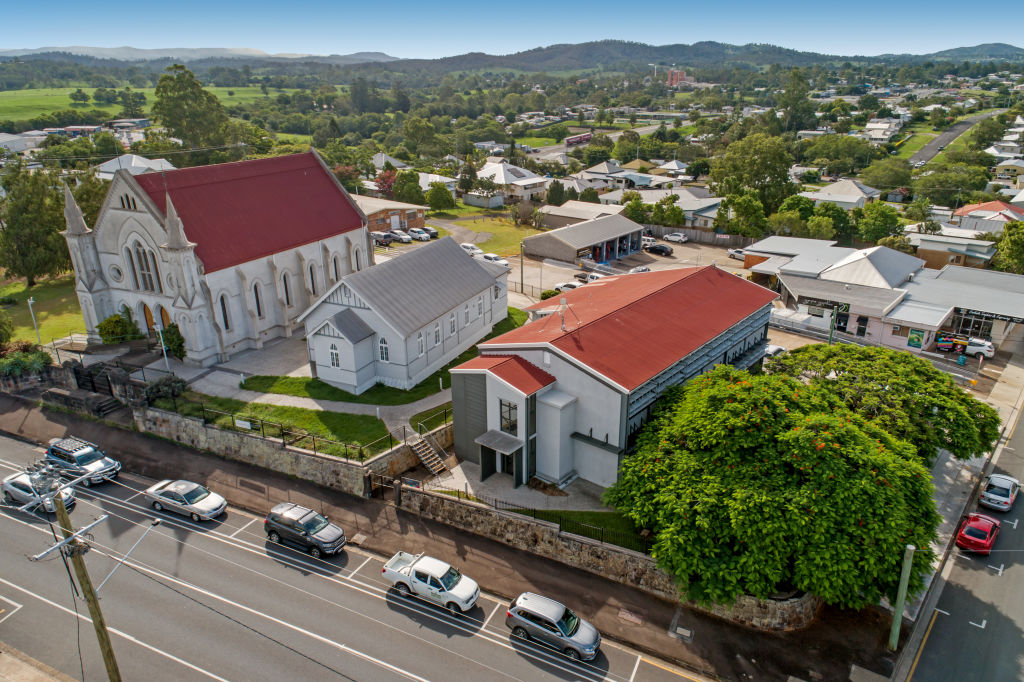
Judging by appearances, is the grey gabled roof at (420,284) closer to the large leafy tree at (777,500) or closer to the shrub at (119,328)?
the shrub at (119,328)

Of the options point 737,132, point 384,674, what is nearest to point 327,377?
point 384,674

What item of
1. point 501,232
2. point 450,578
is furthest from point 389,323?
point 501,232

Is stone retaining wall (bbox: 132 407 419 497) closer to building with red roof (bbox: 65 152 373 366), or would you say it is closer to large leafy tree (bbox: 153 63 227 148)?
building with red roof (bbox: 65 152 373 366)

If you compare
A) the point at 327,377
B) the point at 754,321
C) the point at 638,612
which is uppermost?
the point at 754,321

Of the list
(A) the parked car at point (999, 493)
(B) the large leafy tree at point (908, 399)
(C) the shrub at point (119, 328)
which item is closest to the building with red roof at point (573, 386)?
(B) the large leafy tree at point (908, 399)

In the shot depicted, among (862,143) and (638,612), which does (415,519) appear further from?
(862,143)

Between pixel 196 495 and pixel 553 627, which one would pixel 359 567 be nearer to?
pixel 553 627
